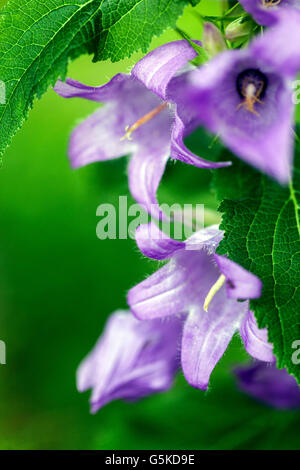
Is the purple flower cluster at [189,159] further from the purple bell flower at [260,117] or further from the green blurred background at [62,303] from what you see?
the green blurred background at [62,303]

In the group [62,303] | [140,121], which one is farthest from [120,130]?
[62,303]

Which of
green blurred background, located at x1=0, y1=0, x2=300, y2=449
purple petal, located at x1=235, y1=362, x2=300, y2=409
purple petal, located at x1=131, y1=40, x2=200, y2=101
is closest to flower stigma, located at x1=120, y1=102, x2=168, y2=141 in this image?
purple petal, located at x1=131, y1=40, x2=200, y2=101

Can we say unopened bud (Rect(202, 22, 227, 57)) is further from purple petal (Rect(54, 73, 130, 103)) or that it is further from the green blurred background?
the green blurred background

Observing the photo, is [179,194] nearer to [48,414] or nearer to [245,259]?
[245,259]

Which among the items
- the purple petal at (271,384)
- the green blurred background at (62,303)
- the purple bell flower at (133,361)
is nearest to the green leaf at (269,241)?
the purple bell flower at (133,361)

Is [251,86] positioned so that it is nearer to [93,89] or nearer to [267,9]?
[267,9]
